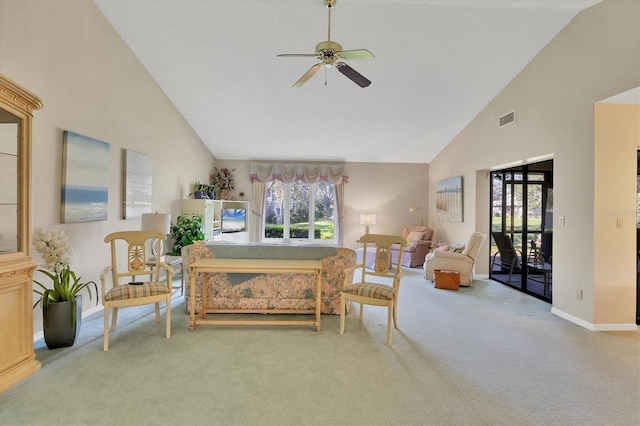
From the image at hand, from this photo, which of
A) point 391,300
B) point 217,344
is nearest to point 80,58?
point 217,344

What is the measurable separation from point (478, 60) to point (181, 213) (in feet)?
19.0

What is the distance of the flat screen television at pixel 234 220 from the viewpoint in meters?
7.62

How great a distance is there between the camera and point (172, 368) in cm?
246

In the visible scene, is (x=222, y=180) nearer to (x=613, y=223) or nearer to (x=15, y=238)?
(x=15, y=238)

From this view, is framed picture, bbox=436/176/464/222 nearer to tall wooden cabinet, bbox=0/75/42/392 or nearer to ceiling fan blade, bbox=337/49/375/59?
ceiling fan blade, bbox=337/49/375/59

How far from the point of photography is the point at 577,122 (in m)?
3.72

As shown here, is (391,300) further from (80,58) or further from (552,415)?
(80,58)

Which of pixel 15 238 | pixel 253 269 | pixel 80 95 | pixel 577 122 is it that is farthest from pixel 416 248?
pixel 15 238

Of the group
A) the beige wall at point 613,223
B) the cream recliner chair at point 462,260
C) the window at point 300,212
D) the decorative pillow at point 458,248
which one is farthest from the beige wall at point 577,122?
the window at point 300,212

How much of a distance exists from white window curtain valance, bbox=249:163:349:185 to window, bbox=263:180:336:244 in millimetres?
289

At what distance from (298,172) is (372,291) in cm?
557

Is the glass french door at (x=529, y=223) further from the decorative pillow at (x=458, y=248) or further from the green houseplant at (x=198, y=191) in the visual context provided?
the green houseplant at (x=198, y=191)

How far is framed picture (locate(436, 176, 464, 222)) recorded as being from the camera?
654 cm

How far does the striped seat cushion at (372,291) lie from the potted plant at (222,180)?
219 inches
